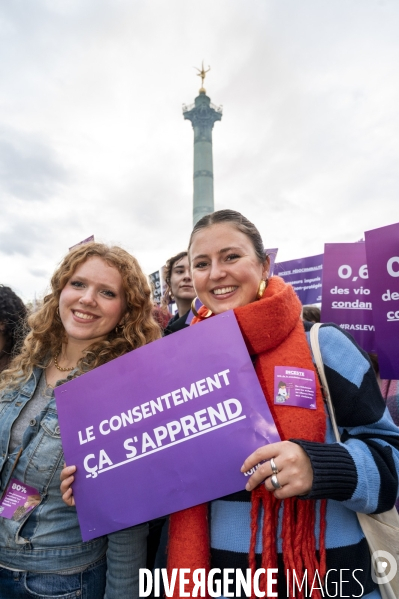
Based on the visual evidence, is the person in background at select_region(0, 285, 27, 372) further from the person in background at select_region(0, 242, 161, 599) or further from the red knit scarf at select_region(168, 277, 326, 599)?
the red knit scarf at select_region(168, 277, 326, 599)

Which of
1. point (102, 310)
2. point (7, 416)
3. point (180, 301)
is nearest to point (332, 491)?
point (102, 310)

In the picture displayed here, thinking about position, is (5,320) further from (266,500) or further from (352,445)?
(352,445)

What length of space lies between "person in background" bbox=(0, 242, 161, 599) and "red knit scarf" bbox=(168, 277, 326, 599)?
0.26 m

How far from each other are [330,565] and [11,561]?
1154 mm

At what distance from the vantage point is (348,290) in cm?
334

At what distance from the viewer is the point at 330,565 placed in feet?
3.72

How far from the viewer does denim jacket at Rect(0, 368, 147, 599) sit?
4.42 feet

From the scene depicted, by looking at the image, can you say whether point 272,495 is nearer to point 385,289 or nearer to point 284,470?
point 284,470

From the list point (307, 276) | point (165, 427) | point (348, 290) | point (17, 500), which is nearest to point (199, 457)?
point (165, 427)

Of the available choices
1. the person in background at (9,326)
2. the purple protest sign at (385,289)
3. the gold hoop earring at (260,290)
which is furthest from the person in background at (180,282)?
the gold hoop earring at (260,290)

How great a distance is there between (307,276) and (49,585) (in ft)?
15.5

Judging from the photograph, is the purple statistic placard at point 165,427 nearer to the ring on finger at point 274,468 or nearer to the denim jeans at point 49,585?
the ring on finger at point 274,468

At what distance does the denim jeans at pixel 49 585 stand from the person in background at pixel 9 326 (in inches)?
57.4

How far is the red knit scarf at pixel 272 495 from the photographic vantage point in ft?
3.65
